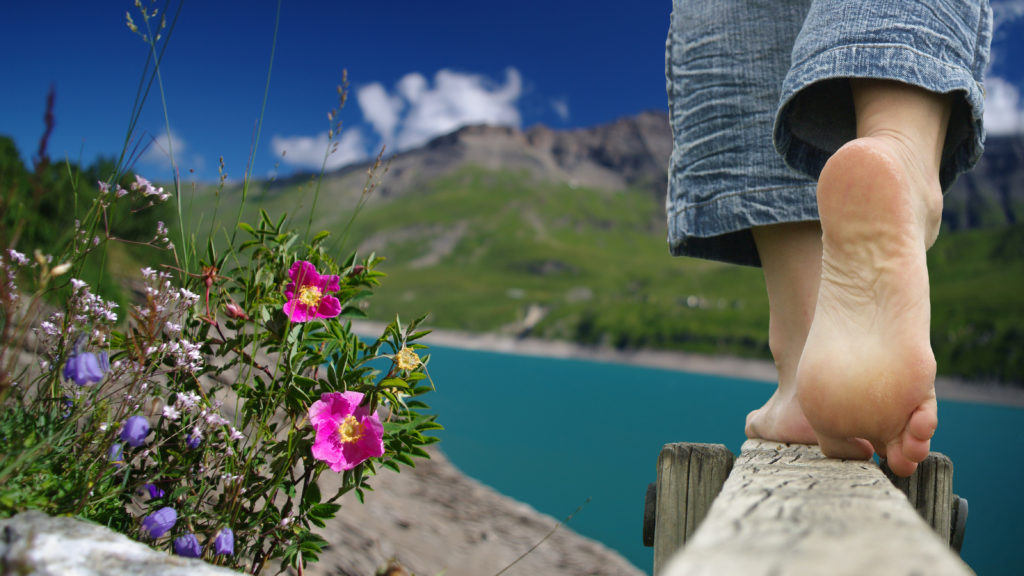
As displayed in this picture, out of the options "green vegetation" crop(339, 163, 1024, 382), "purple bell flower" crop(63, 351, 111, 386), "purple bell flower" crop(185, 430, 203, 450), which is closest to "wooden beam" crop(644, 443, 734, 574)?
"purple bell flower" crop(185, 430, 203, 450)

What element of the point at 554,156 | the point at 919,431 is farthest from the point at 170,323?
the point at 554,156

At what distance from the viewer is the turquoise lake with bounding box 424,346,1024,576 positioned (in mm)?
8906

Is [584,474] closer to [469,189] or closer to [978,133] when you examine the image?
[978,133]

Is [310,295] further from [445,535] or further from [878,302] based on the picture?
[445,535]

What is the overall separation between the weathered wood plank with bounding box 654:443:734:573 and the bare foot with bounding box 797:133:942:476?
0.25m

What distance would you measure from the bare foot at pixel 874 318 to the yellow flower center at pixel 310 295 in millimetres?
779

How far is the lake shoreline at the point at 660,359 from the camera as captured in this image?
4309 cm

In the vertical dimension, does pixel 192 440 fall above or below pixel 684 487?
above

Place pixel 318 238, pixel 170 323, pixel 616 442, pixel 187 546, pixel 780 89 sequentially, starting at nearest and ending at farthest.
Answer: pixel 187 546 → pixel 170 323 → pixel 318 238 → pixel 780 89 → pixel 616 442

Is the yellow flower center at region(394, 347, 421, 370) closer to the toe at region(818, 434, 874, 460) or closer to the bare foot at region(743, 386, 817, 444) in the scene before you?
the toe at region(818, 434, 874, 460)

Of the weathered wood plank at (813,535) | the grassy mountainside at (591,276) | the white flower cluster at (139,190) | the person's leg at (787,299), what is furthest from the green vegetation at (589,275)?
the person's leg at (787,299)

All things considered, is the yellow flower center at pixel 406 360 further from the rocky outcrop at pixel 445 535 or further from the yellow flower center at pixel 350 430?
the rocky outcrop at pixel 445 535

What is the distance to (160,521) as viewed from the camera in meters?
0.82

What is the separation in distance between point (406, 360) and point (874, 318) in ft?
2.33
